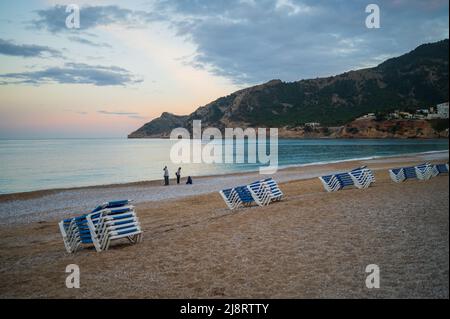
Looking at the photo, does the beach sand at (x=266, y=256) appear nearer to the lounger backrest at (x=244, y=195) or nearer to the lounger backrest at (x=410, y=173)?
the lounger backrest at (x=244, y=195)

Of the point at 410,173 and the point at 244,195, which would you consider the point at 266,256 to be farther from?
the point at 410,173

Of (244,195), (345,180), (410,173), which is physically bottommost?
(244,195)

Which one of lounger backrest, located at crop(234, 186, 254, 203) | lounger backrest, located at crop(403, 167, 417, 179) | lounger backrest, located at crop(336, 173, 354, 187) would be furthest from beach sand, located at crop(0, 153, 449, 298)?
lounger backrest, located at crop(403, 167, 417, 179)

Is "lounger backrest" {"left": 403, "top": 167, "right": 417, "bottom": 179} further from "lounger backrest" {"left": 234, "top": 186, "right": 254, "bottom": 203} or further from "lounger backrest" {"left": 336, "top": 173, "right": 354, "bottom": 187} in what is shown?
"lounger backrest" {"left": 234, "top": 186, "right": 254, "bottom": 203}

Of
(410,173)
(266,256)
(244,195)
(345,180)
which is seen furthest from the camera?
(410,173)

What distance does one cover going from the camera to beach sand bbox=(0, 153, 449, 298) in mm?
5977

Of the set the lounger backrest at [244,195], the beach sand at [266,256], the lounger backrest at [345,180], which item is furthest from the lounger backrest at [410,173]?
the lounger backrest at [244,195]

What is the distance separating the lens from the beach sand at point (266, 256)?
5.98 metres

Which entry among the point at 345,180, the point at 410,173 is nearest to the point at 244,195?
the point at 345,180

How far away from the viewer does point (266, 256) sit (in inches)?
304

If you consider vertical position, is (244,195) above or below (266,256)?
above

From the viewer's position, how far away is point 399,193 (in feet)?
47.2
